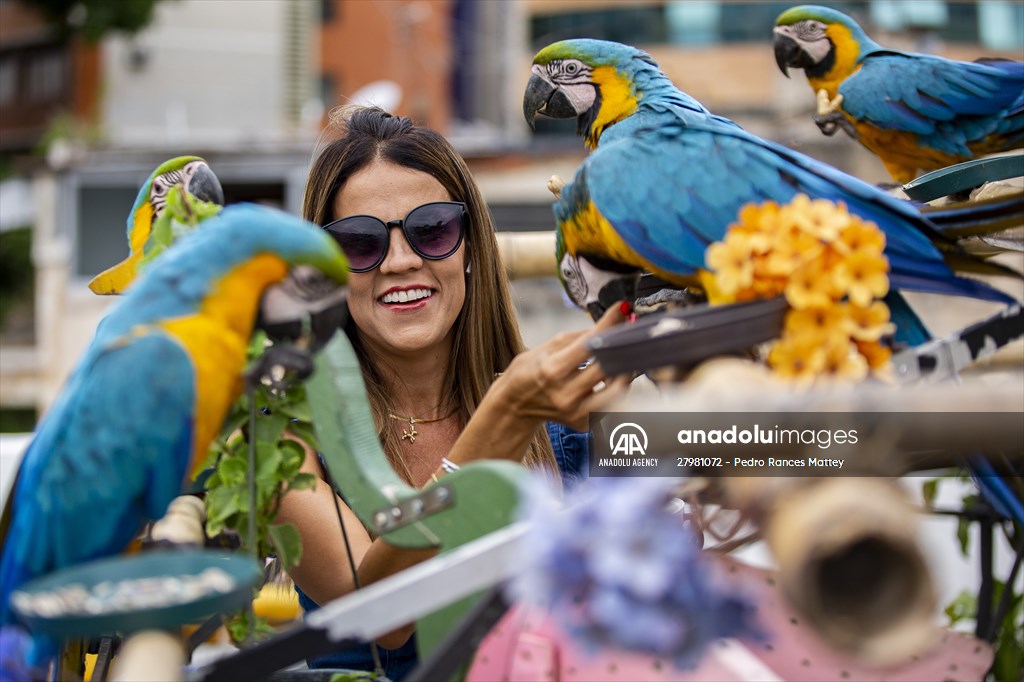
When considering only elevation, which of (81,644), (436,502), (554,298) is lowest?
(554,298)

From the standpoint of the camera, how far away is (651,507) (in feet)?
2.36

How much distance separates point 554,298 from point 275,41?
10775 millimetres

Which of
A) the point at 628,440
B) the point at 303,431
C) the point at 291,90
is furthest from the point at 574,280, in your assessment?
the point at 291,90

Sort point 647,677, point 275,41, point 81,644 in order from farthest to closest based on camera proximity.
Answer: point 275,41, point 81,644, point 647,677

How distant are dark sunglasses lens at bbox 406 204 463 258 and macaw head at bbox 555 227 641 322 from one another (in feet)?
1.61

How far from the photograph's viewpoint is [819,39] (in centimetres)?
173

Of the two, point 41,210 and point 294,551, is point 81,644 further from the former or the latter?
point 41,210

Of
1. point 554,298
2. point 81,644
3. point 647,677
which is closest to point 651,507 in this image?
point 647,677

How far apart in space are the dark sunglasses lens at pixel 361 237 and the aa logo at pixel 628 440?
2.48 ft

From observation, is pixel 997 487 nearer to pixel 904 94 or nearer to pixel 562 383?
pixel 562 383

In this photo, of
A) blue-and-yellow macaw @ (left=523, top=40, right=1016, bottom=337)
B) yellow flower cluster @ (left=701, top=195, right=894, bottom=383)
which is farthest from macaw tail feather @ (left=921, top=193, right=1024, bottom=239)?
yellow flower cluster @ (left=701, top=195, right=894, bottom=383)

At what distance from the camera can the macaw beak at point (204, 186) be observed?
1.28 meters

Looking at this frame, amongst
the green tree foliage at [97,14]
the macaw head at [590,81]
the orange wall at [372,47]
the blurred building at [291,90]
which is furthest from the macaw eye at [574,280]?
the orange wall at [372,47]

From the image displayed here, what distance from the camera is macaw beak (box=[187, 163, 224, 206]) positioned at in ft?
4.20
